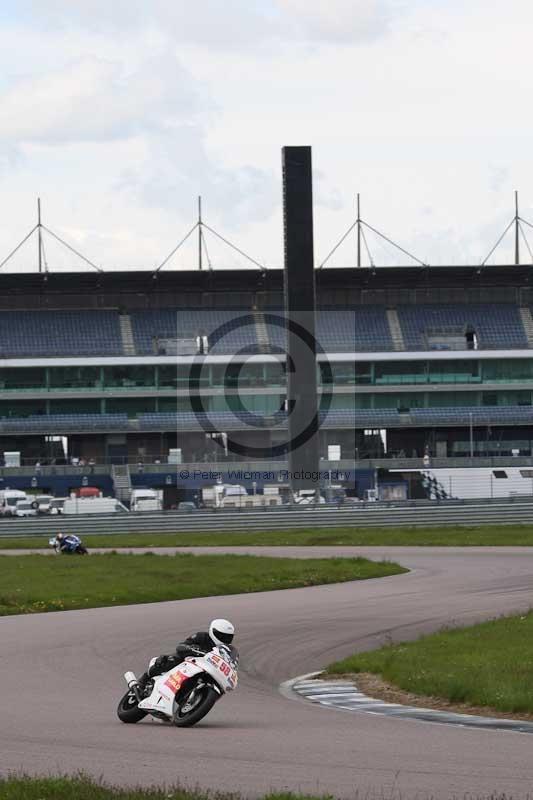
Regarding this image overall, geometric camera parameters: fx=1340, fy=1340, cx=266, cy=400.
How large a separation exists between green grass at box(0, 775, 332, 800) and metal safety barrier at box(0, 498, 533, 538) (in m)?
46.9

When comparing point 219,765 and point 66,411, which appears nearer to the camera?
point 219,765

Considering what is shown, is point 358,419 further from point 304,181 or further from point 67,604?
point 67,604

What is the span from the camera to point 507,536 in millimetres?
48312

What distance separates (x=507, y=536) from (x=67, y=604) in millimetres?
23873

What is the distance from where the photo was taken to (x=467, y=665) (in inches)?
687

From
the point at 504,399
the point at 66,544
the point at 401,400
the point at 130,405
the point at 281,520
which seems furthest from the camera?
the point at 504,399

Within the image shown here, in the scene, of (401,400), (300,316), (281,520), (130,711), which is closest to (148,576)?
(130,711)

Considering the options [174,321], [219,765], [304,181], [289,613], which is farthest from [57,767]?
[174,321]

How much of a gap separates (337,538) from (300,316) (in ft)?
67.1

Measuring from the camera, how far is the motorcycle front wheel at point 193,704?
13.2 metres

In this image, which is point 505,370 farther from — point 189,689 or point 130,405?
point 189,689

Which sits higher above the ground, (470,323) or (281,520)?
→ (470,323)

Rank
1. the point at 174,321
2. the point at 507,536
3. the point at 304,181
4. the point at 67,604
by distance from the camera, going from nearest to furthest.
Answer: the point at 67,604
the point at 507,536
the point at 304,181
the point at 174,321

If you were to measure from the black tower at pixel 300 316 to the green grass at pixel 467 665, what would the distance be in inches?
1709
